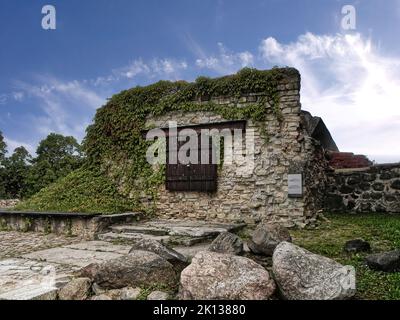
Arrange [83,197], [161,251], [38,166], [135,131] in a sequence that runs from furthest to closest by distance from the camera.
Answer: [38,166] → [135,131] → [83,197] → [161,251]

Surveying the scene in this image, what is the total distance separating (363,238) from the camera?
5.89m

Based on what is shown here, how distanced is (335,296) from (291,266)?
45cm

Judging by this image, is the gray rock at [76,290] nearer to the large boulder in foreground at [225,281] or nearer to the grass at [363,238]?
the large boulder in foreground at [225,281]

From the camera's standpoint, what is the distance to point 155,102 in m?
9.19

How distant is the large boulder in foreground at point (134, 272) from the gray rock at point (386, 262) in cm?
227

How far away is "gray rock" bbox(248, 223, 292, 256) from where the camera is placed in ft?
15.1

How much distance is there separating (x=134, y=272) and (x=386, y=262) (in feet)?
9.20

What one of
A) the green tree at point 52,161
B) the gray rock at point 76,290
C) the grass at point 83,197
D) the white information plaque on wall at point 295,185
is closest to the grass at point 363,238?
the white information plaque on wall at point 295,185

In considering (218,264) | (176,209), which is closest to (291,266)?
(218,264)

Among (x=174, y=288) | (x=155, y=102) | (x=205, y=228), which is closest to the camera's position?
(x=174, y=288)

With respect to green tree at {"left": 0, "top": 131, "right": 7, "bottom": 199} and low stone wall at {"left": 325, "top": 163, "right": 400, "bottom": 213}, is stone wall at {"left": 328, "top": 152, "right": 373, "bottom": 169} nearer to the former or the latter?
low stone wall at {"left": 325, "top": 163, "right": 400, "bottom": 213}

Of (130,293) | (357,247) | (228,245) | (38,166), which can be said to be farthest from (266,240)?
(38,166)

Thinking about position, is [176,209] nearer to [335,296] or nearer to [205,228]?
[205,228]

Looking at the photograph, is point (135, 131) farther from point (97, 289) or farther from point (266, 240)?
point (97, 289)
